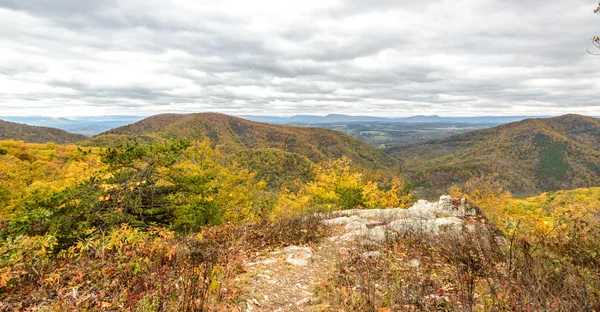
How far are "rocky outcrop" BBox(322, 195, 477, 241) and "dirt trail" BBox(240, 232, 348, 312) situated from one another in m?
1.81

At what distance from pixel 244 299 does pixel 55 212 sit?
8.78m

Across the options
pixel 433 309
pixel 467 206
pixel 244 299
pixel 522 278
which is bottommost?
pixel 467 206

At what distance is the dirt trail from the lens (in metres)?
4.63

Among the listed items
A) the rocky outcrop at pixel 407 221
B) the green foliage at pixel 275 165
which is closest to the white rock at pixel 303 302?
the rocky outcrop at pixel 407 221

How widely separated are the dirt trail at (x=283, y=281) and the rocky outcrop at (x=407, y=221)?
5.95 ft

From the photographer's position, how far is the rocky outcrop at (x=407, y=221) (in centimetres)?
854

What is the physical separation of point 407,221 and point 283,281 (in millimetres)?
5663

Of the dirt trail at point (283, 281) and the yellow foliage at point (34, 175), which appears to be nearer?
the dirt trail at point (283, 281)

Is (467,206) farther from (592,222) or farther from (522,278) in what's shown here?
(522,278)

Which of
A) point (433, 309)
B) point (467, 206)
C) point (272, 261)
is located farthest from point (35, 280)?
point (467, 206)

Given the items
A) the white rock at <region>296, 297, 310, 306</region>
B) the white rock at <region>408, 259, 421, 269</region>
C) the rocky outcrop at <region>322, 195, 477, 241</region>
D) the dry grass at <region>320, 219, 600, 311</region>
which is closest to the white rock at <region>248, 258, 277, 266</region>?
the dry grass at <region>320, 219, 600, 311</region>

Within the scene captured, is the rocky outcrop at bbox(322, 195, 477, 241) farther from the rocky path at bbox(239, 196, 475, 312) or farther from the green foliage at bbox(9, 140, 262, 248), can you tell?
the green foliage at bbox(9, 140, 262, 248)

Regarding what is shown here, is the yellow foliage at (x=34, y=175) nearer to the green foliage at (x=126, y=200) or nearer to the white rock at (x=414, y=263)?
the green foliage at (x=126, y=200)

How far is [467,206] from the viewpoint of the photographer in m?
12.5
